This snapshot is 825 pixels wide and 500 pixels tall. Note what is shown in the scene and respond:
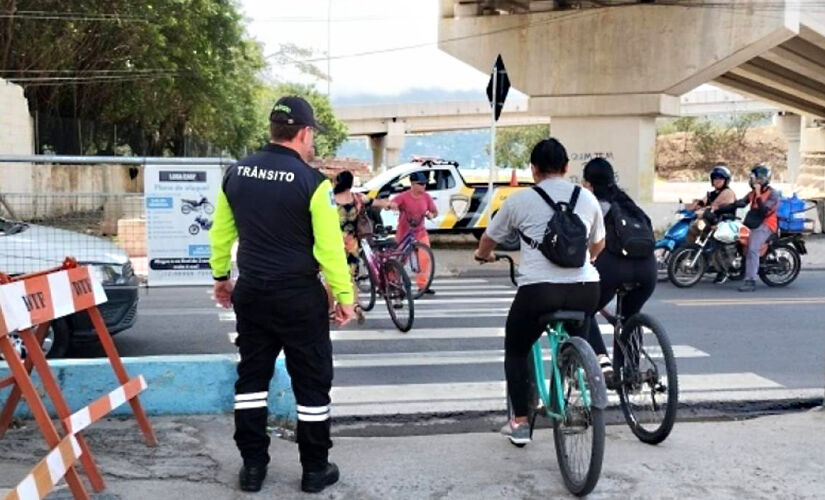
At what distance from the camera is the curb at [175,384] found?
564 centimetres

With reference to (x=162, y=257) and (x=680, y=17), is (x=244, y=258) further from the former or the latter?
(x=680, y=17)

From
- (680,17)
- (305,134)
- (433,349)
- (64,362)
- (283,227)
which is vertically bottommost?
(433,349)

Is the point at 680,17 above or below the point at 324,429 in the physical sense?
above

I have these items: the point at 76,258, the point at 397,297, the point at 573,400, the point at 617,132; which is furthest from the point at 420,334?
the point at 617,132

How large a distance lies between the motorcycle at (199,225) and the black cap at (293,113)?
9.77 feet

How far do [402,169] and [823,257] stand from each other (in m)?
8.69

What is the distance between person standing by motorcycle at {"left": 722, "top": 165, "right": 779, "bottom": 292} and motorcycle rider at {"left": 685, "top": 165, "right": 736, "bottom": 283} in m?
0.13

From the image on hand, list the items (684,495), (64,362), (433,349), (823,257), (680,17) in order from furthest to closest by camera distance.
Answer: (680,17), (823,257), (433,349), (64,362), (684,495)

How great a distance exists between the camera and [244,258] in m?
4.50

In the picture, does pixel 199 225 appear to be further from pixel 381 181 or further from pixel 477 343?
pixel 381 181

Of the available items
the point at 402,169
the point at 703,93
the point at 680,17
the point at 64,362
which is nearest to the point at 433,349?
the point at 64,362

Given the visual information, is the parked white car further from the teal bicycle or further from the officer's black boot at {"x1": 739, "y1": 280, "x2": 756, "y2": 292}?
the officer's black boot at {"x1": 739, "y1": 280, "x2": 756, "y2": 292}

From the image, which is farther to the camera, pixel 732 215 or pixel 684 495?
pixel 732 215

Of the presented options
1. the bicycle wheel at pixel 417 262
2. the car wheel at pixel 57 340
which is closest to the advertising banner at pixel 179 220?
the car wheel at pixel 57 340
